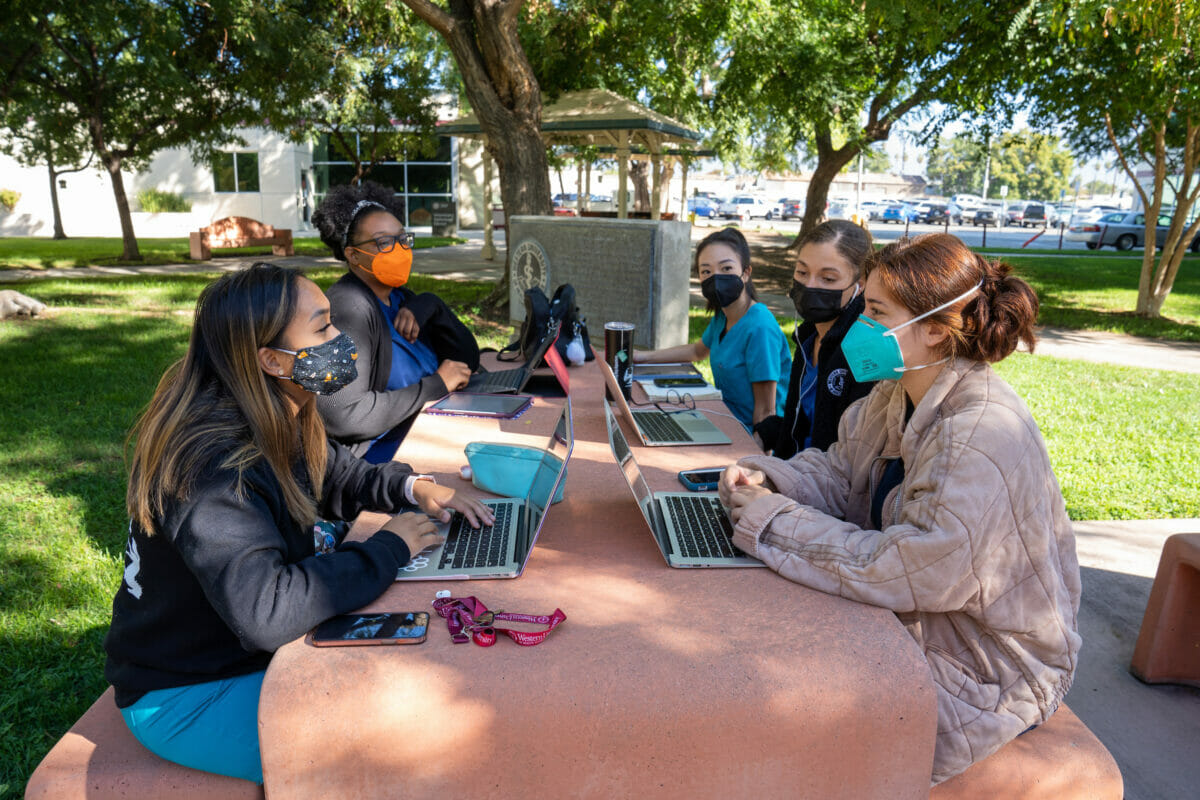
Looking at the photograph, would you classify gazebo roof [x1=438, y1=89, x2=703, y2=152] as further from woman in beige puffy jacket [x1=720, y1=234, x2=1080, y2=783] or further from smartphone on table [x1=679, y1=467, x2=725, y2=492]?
woman in beige puffy jacket [x1=720, y1=234, x2=1080, y2=783]

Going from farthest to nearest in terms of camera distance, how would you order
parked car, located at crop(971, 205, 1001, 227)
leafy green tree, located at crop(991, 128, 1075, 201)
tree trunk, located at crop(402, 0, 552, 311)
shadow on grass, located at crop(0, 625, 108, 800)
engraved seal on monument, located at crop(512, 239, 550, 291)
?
1. leafy green tree, located at crop(991, 128, 1075, 201)
2. parked car, located at crop(971, 205, 1001, 227)
3. engraved seal on monument, located at crop(512, 239, 550, 291)
4. tree trunk, located at crop(402, 0, 552, 311)
5. shadow on grass, located at crop(0, 625, 108, 800)

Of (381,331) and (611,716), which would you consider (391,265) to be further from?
(611,716)

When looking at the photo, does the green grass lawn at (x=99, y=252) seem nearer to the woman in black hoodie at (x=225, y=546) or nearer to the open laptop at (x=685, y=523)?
the woman in black hoodie at (x=225, y=546)

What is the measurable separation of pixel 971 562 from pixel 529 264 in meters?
8.31

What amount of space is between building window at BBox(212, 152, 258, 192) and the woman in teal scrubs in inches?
1127

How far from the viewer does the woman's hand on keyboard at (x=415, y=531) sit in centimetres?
201

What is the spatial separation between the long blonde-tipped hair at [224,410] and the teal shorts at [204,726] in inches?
14.3

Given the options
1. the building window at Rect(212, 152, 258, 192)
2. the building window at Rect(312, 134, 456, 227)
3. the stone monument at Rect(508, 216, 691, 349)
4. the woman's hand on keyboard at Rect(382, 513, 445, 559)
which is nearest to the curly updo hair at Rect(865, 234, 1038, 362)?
the woman's hand on keyboard at Rect(382, 513, 445, 559)

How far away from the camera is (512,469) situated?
2.45 metres

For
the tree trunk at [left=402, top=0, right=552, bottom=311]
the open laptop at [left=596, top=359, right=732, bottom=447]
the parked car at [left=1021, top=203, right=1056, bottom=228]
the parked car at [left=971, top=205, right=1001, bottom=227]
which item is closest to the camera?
the open laptop at [left=596, top=359, right=732, bottom=447]

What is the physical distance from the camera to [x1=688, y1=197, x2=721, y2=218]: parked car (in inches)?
1876

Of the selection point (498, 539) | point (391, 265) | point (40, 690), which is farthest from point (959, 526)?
point (40, 690)

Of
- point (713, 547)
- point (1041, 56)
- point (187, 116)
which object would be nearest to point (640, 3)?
point (1041, 56)

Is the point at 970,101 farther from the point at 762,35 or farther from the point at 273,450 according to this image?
the point at 273,450
